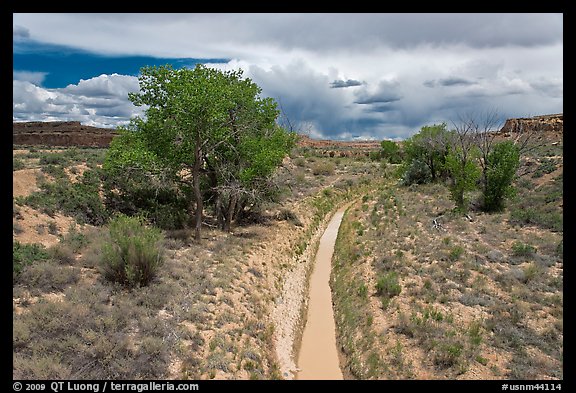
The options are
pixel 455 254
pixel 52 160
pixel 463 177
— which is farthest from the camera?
pixel 463 177

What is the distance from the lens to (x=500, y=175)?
25.1 metres

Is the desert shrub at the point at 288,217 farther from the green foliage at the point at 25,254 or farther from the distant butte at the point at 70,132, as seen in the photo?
the distant butte at the point at 70,132

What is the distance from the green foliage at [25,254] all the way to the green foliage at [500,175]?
26157 millimetres

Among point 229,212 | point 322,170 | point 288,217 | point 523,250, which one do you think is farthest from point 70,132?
point 523,250

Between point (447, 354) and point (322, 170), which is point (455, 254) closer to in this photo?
point (447, 354)

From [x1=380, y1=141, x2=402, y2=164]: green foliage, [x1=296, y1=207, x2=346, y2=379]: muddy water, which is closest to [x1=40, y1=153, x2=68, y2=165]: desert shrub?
[x1=296, y1=207, x2=346, y2=379]: muddy water

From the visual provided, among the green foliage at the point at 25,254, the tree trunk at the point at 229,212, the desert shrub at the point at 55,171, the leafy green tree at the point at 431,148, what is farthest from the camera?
the leafy green tree at the point at 431,148

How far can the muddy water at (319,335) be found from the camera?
41.3 feet

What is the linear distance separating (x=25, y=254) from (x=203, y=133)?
9276 mm

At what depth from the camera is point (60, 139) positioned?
68.2 meters

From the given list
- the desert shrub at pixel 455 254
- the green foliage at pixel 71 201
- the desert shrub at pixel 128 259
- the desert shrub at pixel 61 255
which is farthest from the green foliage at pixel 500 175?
the desert shrub at pixel 61 255
